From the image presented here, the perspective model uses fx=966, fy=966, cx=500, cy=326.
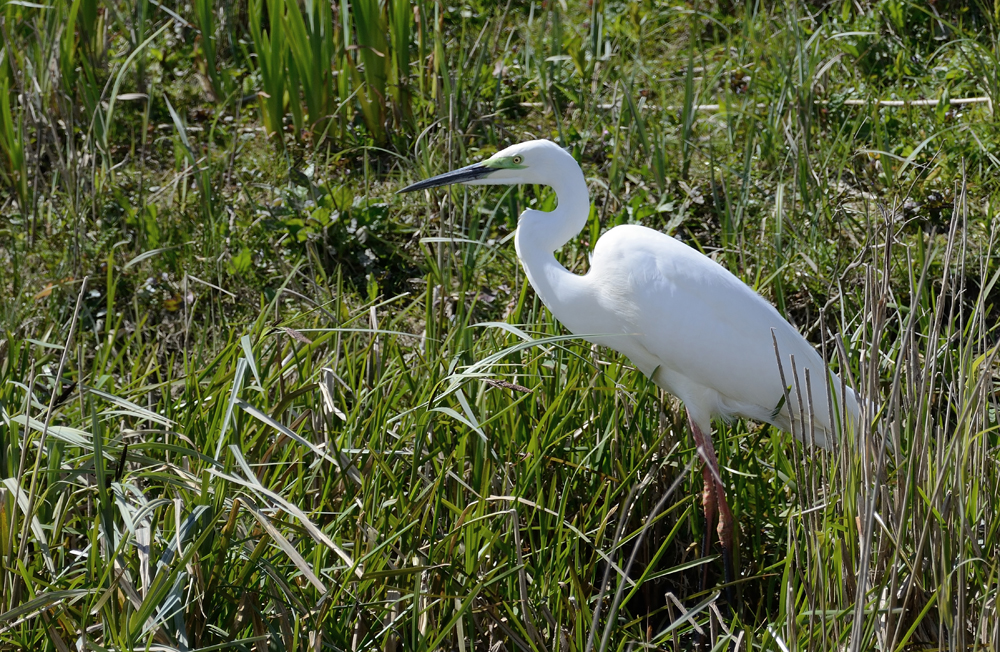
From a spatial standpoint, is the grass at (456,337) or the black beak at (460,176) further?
the black beak at (460,176)

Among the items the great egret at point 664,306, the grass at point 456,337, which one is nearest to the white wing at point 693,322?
the great egret at point 664,306

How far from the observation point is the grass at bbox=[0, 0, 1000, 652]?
4.84 ft

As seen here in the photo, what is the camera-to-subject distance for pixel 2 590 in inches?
59.7

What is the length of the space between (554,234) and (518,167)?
0.19 meters

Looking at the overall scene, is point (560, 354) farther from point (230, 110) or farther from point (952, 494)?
point (230, 110)

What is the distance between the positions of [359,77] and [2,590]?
2603 mm

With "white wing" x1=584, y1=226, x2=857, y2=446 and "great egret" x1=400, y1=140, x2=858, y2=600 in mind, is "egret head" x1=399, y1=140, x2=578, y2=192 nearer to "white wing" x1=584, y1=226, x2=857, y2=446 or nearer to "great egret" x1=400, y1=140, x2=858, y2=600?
"great egret" x1=400, y1=140, x2=858, y2=600

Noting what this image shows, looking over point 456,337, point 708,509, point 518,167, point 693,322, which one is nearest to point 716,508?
point 708,509

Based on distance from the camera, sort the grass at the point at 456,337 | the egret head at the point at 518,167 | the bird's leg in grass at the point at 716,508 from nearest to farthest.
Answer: the grass at the point at 456,337, the bird's leg in grass at the point at 716,508, the egret head at the point at 518,167

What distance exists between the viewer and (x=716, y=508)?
2.38 m

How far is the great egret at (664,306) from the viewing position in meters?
2.34

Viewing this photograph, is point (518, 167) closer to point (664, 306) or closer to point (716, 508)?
point (664, 306)

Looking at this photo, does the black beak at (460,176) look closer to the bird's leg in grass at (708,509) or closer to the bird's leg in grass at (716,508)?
the bird's leg in grass at (716,508)

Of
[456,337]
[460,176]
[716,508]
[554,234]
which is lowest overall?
[716,508]
